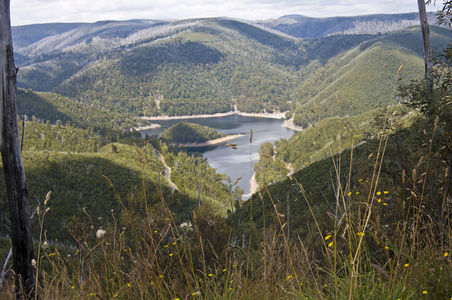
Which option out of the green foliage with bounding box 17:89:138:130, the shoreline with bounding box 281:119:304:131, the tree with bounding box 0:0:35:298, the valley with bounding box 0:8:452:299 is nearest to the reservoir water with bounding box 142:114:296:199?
the valley with bounding box 0:8:452:299

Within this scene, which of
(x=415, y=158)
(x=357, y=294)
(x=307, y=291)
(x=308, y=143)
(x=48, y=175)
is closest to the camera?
(x=357, y=294)

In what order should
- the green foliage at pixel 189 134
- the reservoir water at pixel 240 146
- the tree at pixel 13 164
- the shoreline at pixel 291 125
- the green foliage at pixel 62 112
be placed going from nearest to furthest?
1. the tree at pixel 13 164
2. the reservoir water at pixel 240 146
3. the green foliage at pixel 189 134
4. the green foliage at pixel 62 112
5. the shoreline at pixel 291 125

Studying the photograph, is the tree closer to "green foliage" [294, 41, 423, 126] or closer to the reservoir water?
the reservoir water

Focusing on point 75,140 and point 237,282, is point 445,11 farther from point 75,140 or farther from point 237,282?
point 75,140

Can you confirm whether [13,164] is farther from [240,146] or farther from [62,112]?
[62,112]

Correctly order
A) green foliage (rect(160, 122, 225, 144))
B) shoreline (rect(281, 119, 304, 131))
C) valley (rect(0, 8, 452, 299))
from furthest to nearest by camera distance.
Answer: shoreline (rect(281, 119, 304, 131)) < green foliage (rect(160, 122, 225, 144)) < valley (rect(0, 8, 452, 299))

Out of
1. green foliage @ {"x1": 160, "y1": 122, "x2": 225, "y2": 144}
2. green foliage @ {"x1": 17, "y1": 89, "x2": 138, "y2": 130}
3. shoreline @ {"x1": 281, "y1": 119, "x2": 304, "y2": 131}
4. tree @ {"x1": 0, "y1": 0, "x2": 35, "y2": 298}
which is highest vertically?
tree @ {"x1": 0, "y1": 0, "x2": 35, "y2": 298}

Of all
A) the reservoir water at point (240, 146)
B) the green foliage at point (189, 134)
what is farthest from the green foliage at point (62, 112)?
the green foliage at point (189, 134)

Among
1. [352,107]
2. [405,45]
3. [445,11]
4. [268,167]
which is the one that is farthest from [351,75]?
[445,11]

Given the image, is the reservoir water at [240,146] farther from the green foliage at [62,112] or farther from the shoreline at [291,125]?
the green foliage at [62,112]
